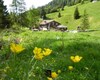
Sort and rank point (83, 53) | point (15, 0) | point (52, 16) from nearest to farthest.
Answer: point (83, 53)
point (15, 0)
point (52, 16)

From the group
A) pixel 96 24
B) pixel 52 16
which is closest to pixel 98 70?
pixel 96 24

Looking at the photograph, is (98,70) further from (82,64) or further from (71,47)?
(71,47)

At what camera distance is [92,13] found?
146 meters

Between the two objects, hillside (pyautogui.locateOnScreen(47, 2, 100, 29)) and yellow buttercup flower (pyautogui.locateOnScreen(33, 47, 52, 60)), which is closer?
yellow buttercup flower (pyautogui.locateOnScreen(33, 47, 52, 60))

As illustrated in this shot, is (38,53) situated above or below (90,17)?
above

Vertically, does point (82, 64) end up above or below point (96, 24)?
above

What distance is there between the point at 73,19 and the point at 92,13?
39.0 ft

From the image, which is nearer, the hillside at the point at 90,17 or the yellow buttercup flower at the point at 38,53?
the yellow buttercup flower at the point at 38,53

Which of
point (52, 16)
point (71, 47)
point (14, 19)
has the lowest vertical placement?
point (52, 16)

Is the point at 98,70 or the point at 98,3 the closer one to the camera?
the point at 98,70

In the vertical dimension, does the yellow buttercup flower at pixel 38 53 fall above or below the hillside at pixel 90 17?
above

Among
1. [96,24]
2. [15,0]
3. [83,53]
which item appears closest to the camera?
[83,53]

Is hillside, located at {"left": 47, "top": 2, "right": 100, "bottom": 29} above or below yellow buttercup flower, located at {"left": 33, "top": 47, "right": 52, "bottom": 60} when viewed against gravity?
below

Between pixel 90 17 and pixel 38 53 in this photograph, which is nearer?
pixel 38 53
